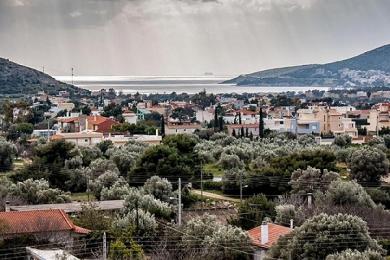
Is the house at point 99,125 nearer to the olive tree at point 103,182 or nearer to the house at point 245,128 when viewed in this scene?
the house at point 245,128

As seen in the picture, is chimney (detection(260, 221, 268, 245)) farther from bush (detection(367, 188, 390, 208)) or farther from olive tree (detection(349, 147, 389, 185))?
olive tree (detection(349, 147, 389, 185))

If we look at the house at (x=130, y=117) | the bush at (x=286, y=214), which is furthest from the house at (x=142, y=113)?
the bush at (x=286, y=214)

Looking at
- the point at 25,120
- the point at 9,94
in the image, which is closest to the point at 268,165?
the point at 25,120

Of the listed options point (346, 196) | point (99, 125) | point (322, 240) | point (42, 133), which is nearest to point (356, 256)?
point (322, 240)

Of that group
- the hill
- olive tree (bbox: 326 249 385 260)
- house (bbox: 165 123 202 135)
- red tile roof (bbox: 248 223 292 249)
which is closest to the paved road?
red tile roof (bbox: 248 223 292 249)

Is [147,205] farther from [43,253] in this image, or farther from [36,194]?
[43,253]

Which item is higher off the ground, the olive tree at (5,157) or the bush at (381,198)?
the olive tree at (5,157)
